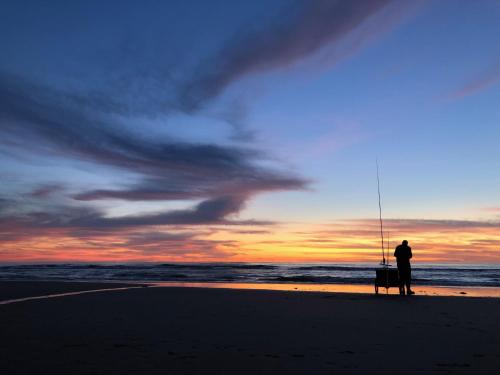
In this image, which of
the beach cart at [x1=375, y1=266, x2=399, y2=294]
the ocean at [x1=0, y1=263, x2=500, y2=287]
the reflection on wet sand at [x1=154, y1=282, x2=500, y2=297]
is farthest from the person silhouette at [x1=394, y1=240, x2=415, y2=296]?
the ocean at [x1=0, y1=263, x2=500, y2=287]

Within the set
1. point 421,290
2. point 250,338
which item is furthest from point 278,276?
point 250,338

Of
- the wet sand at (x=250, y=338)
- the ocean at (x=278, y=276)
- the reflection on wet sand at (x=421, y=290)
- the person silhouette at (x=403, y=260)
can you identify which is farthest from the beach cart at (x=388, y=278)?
the ocean at (x=278, y=276)

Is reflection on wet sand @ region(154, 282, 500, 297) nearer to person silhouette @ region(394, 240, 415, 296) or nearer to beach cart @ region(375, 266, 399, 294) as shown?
beach cart @ region(375, 266, 399, 294)

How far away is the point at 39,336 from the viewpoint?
7.65 m

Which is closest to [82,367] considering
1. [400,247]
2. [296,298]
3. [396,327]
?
[396,327]

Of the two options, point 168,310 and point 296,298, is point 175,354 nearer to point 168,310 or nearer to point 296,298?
point 168,310

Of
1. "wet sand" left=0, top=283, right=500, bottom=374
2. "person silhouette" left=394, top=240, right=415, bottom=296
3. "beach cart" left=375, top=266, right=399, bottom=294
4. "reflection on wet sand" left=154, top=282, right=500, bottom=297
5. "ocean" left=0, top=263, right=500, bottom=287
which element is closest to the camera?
"wet sand" left=0, top=283, right=500, bottom=374

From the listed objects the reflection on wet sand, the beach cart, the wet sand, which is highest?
the beach cart

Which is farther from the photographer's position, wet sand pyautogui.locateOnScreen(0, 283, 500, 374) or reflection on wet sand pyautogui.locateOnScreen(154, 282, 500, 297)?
reflection on wet sand pyautogui.locateOnScreen(154, 282, 500, 297)

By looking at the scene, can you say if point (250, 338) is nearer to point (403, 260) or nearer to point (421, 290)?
point (403, 260)

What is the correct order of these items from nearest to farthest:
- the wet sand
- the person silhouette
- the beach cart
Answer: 1. the wet sand
2. the person silhouette
3. the beach cart

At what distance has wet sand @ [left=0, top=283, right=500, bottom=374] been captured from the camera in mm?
5703

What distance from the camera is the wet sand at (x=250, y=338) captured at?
225 inches

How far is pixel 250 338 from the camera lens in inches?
301
